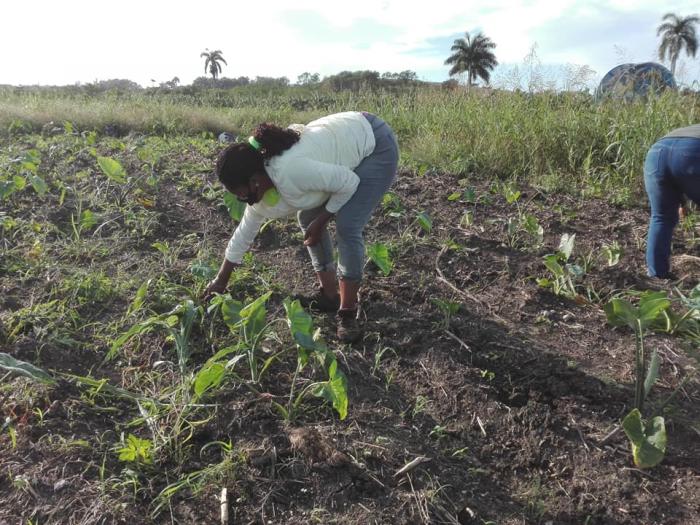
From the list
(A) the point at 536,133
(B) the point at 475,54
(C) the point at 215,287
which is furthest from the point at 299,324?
(B) the point at 475,54

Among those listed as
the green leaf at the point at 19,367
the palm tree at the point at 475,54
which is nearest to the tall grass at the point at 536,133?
the green leaf at the point at 19,367

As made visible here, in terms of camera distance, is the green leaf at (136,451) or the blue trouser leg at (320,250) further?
the blue trouser leg at (320,250)

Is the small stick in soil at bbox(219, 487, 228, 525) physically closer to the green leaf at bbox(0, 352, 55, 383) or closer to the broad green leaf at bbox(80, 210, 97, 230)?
the green leaf at bbox(0, 352, 55, 383)

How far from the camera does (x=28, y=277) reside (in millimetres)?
2377

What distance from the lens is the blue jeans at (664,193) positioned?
2482 mm

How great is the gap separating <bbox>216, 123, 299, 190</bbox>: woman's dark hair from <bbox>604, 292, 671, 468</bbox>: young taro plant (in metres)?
1.16

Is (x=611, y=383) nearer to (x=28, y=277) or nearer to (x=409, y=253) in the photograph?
(x=409, y=253)

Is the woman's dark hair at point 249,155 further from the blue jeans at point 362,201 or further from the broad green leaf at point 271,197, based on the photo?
the blue jeans at point 362,201

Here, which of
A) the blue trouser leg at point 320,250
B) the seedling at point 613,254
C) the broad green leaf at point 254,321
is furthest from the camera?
the seedling at point 613,254

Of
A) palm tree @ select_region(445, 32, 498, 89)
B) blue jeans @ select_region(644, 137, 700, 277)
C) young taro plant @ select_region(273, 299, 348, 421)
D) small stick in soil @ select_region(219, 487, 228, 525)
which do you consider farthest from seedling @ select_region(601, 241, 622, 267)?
palm tree @ select_region(445, 32, 498, 89)

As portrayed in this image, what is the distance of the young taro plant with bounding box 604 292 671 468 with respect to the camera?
1366mm

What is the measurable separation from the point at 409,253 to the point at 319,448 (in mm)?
1547

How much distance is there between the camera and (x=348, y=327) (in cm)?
213

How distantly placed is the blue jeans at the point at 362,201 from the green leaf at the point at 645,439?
1.06m
